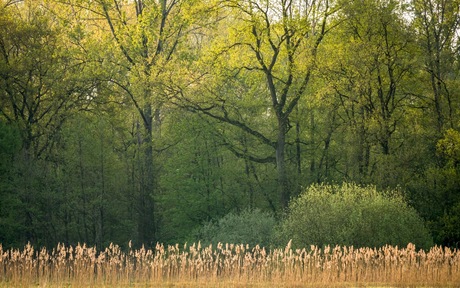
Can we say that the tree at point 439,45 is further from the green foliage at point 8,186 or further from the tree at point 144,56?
the green foliage at point 8,186

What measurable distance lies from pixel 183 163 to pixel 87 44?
719cm

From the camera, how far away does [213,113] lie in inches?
1390

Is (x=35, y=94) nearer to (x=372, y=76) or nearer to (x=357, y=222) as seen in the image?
(x=372, y=76)

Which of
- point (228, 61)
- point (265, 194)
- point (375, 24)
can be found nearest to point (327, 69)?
point (375, 24)

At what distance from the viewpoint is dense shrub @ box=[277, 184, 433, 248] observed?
22.8 meters

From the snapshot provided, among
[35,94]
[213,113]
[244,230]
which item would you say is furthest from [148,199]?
[244,230]

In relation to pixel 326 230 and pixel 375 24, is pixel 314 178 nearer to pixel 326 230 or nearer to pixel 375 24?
pixel 375 24

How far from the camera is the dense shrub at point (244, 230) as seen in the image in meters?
28.2

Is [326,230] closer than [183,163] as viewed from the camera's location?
Yes

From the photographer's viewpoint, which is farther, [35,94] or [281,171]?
→ [281,171]

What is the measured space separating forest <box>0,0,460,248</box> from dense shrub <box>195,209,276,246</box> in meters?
0.48

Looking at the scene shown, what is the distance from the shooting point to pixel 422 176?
27750 millimetres

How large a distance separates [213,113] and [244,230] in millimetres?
8449

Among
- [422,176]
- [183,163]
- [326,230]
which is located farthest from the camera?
[183,163]
